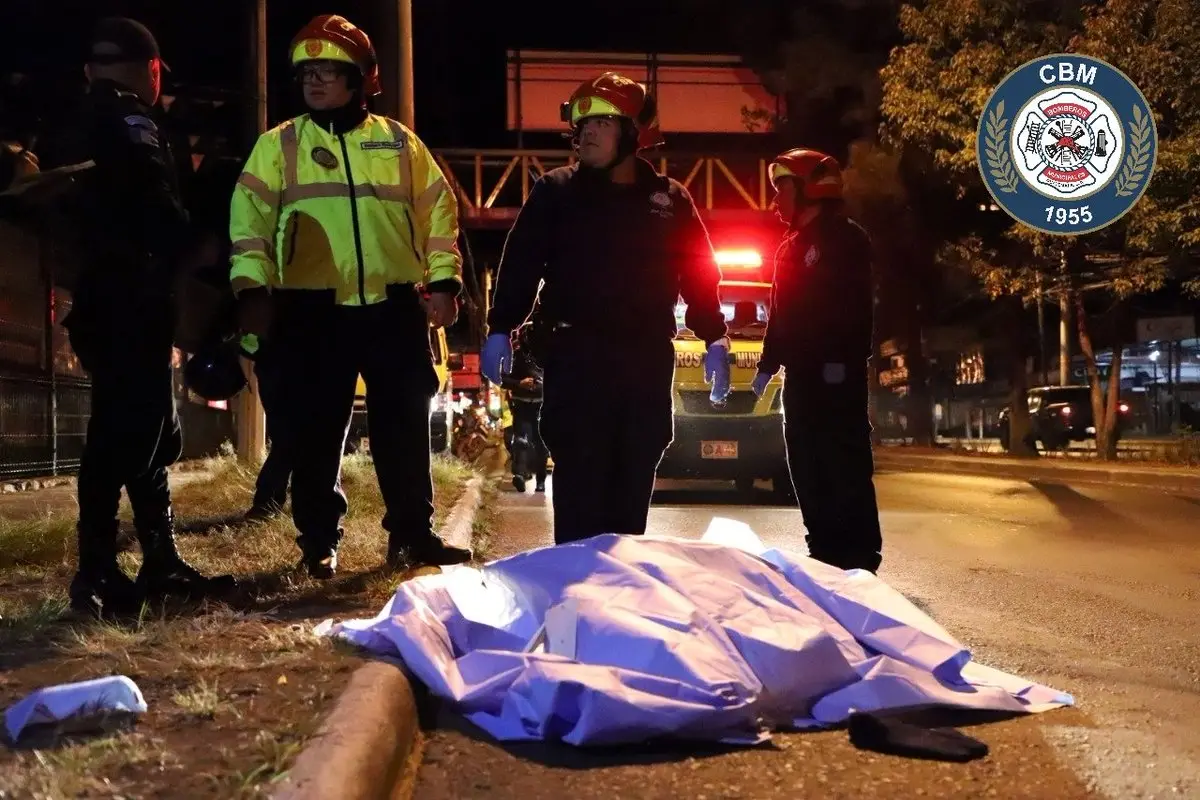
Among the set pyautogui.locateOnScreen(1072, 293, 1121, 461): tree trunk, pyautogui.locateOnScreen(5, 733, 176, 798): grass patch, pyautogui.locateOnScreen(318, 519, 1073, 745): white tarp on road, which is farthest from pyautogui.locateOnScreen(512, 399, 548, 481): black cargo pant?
pyautogui.locateOnScreen(1072, 293, 1121, 461): tree trunk

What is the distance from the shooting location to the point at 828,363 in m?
5.09

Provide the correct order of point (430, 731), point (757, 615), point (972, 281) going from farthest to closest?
point (972, 281) → point (757, 615) → point (430, 731)

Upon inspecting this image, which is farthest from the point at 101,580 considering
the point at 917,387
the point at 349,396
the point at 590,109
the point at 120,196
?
the point at 917,387

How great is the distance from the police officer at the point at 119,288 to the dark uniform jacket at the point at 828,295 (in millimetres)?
2590

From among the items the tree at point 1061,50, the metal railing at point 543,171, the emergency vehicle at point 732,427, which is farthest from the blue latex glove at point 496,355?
the metal railing at point 543,171

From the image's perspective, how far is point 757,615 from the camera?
10.9ft

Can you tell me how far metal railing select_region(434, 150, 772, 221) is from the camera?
22141mm

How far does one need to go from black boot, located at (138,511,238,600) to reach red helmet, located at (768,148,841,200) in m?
2.95

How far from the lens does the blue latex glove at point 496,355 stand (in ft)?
14.3

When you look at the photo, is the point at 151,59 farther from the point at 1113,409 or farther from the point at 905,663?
the point at 1113,409

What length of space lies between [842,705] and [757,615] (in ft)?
1.10

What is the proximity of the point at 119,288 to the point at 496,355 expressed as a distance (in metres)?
1.33

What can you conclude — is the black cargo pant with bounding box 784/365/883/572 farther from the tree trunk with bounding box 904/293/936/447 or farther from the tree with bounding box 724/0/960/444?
the tree trunk with bounding box 904/293/936/447

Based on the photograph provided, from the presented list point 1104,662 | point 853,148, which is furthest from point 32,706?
point 853,148
